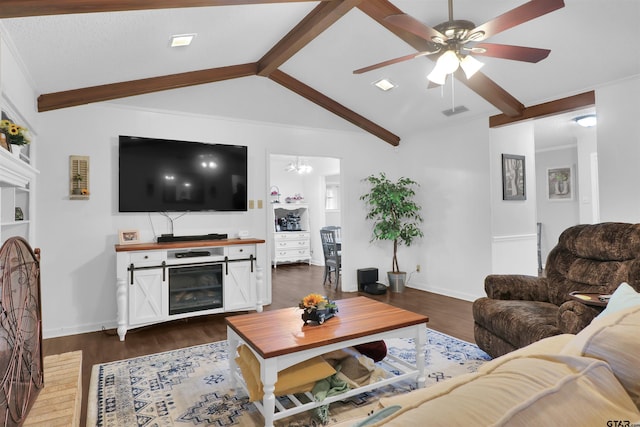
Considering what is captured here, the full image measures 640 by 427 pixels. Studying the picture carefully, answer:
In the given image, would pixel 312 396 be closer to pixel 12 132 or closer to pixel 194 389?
pixel 194 389

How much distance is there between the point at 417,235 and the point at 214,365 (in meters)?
3.67

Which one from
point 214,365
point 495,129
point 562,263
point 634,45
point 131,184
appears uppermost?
point 634,45

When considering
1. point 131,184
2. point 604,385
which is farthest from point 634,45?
point 131,184

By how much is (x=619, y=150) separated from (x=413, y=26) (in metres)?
2.68

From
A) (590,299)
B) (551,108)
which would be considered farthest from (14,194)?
(551,108)

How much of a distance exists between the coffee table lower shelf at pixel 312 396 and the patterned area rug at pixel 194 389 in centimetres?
9

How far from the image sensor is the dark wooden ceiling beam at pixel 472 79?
3111 millimetres

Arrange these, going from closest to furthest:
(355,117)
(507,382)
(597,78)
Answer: (507,382) < (597,78) < (355,117)

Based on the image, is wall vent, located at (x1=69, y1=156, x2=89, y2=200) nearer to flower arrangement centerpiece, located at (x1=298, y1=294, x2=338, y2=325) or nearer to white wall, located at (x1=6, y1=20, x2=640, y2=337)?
white wall, located at (x1=6, y1=20, x2=640, y2=337)

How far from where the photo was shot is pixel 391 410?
492mm

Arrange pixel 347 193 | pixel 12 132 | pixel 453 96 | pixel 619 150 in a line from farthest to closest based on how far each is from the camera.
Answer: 1. pixel 347 193
2. pixel 453 96
3. pixel 619 150
4. pixel 12 132

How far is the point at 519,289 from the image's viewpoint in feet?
9.86

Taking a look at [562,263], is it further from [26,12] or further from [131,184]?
[131,184]

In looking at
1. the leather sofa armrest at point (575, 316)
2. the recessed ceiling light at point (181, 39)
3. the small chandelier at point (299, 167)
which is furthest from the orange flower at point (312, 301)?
the small chandelier at point (299, 167)
